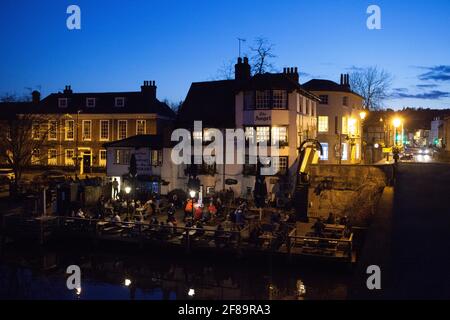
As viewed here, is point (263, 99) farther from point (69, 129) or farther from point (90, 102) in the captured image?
point (69, 129)

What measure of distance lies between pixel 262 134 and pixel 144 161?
968 centimetres

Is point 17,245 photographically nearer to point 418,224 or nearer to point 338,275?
point 338,275

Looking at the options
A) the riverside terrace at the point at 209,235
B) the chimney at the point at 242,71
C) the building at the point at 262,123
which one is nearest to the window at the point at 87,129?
the building at the point at 262,123

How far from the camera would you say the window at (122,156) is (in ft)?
115

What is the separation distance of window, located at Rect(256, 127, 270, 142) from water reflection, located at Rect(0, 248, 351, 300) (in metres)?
12.7

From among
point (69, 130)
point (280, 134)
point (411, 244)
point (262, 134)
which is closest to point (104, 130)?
point (69, 130)

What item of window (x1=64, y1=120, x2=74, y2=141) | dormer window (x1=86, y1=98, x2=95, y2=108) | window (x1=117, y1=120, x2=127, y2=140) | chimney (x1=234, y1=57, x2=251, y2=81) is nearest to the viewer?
chimney (x1=234, y1=57, x2=251, y2=81)

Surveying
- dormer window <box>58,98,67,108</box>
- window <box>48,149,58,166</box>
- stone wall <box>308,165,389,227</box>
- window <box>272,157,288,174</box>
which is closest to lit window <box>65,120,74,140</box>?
dormer window <box>58,98,67,108</box>

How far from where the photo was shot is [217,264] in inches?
779

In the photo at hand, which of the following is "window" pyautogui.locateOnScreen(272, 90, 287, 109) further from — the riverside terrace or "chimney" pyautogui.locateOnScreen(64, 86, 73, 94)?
"chimney" pyautogui.locateOnScreen(64, 86, 73, 94)

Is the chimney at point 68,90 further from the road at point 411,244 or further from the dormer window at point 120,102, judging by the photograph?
the road at point 411,244

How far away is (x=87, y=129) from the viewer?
47844mm

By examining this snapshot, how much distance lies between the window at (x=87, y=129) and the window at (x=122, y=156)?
14019 mm

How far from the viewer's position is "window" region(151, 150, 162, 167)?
33.5 metres
